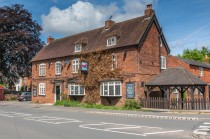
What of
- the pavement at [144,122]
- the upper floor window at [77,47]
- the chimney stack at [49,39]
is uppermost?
the chimney stack at [49,39]

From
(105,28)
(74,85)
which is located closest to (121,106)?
(74,85)

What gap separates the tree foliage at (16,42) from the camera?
45531 mm

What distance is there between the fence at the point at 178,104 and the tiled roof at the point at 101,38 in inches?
231

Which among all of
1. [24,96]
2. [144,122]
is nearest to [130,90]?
[144,122]

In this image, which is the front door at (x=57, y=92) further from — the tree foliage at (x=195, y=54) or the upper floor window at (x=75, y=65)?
the tree foliage at (x=195, y=54)

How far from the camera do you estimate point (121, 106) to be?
2695cm

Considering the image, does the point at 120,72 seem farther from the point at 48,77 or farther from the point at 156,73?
the point at 48,77

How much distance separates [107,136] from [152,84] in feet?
54.0

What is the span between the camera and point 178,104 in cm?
2359

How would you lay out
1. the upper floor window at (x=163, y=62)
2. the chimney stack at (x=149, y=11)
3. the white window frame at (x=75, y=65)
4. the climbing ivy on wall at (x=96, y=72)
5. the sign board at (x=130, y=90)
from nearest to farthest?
the sign board at (x=130, y=90) < the climbing ivy on wall at (x=96, y=72) < the chimney stack at (x=149, y=11) < the upper floor window at (x=163, y=62) < the white window frame at (x=75, y=65)

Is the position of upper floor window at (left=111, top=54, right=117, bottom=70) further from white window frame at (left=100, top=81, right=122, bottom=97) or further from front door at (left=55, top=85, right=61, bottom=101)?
front door at (left=55, top=85, right=61, bottom=101)

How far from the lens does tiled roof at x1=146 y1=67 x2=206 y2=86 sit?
2423cm

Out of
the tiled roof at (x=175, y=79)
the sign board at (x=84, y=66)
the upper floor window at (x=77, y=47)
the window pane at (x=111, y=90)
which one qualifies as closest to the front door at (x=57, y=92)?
the upper floor window at (x=77, y=47)

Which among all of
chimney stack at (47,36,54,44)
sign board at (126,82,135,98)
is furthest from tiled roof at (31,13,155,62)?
sign board at (126,82,135,98)
